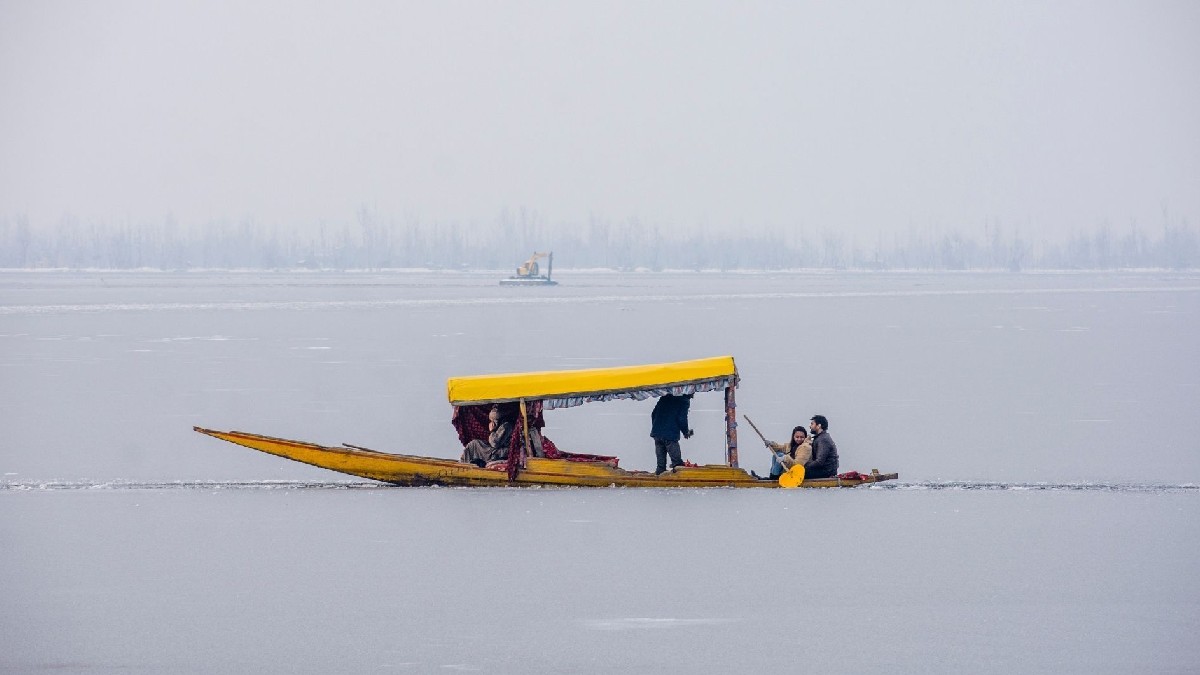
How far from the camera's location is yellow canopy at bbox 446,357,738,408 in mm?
17297

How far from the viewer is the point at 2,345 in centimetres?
4325

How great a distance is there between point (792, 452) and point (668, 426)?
1463 millimetres

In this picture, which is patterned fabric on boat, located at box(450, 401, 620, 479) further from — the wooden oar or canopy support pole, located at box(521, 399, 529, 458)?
the wooden oar

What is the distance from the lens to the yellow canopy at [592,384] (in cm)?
1730

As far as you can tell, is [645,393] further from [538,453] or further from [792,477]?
[792,477]

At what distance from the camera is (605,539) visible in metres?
14.7

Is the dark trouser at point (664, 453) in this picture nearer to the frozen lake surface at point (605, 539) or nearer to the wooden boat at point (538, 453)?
the wooden boat at point (538, 453)

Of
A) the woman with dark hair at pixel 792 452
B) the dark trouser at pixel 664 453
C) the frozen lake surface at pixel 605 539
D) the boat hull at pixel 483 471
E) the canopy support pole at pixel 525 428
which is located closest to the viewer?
the frozen lake surface at pixel 605 539

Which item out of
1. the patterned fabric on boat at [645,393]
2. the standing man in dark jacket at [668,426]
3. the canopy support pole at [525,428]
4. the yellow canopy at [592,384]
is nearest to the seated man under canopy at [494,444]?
the canopy support pole at [525,428]

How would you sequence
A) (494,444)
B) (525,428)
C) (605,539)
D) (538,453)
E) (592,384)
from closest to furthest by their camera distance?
1. (605,539)
2. (525,428)
3. (592,384)
4. (538,453)
5. (494,444)

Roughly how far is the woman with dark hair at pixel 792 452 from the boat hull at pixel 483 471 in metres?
0.29

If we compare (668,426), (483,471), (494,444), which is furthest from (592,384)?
(483,471)

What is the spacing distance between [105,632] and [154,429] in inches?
505

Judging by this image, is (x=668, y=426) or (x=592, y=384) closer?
(x=592, y=384)
